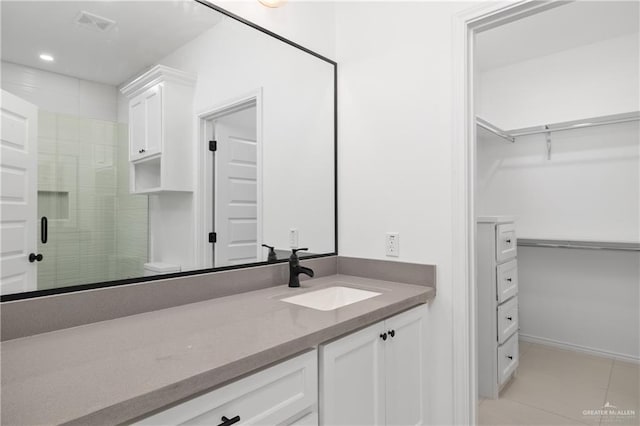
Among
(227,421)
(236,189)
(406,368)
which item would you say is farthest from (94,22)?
(406,368)

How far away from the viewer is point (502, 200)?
346cm

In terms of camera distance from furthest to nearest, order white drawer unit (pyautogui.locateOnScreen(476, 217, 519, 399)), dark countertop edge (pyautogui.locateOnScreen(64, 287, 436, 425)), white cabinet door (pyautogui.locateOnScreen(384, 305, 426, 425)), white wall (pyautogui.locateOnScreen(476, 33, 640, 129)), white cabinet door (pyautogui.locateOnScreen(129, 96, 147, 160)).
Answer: white wall (pyautogui.locateOnScreen(476, 33, 640, 129)) → white drawer unit (pyautogui.locateOnScreen(476, 217, 519, 399)) → white cabinet door (pyautogui.locateOnScreen(384, 305, 426, 425)) → white cabinet door (pyautogui.locateOnScreen(129, 96, 147, 160)) → dark countertop edge (pyautogui.locateOnScreen(64, 287, 436, 425))

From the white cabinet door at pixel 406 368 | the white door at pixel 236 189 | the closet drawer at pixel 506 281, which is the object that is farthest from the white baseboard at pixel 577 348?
the white door at pixel 236 189

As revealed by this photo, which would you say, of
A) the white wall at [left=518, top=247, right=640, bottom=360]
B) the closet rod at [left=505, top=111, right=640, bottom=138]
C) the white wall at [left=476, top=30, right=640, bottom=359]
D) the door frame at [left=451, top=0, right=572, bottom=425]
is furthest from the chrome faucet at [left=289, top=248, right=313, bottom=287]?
the white wall at [left=518, top=247, right=640, bottom=360]

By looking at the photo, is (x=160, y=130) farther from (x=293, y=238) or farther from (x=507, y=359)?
(x=507, y=359)

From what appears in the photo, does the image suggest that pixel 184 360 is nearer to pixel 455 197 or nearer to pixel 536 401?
pixel 455 197

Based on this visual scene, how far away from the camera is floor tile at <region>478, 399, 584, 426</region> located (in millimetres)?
2049

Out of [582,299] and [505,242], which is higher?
[505,242]

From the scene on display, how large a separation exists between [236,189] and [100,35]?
0.76 meters

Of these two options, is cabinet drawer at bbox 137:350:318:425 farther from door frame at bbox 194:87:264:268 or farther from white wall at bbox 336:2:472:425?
white wall at bbox 336:2:472:425

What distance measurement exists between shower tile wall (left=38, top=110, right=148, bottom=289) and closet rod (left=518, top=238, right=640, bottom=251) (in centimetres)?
306

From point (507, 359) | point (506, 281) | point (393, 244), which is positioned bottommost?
point (507, 359)

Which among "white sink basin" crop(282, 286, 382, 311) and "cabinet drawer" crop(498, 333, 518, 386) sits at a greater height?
"white sink basin" crop(282, 286, 382, 311)

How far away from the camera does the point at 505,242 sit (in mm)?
2406
